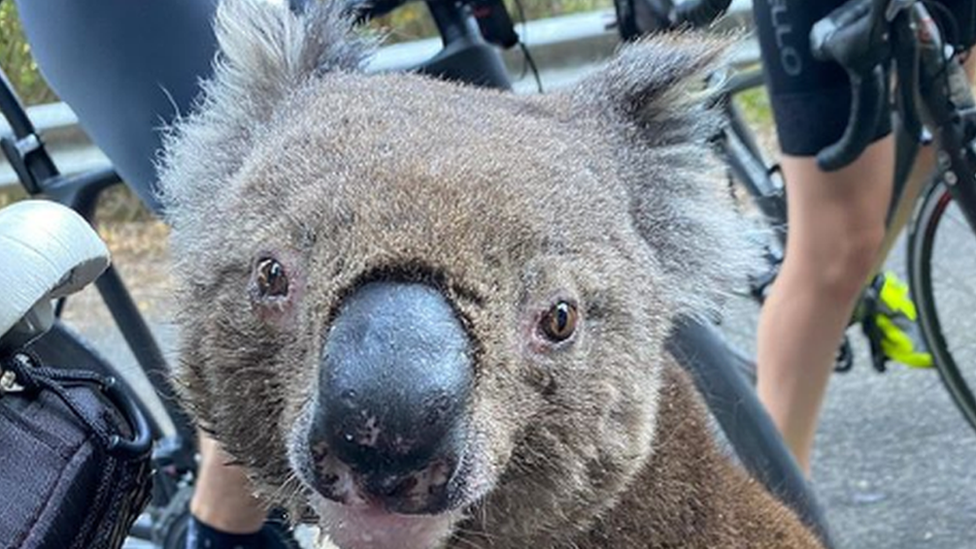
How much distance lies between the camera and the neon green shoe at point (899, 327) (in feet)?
11.9

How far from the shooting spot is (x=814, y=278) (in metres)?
3.02

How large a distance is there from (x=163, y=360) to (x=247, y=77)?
70 centimetres

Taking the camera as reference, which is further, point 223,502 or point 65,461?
point 223,502

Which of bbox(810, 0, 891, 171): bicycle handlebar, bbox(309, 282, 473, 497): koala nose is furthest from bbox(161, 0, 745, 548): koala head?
bbox(810, 0, 891, 171): bicycle handlebar

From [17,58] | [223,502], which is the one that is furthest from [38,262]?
[17,58]

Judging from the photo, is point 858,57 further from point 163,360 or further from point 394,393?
point 394,393

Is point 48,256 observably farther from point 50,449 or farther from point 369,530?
point 369,530

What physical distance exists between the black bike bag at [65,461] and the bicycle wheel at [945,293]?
2.24m

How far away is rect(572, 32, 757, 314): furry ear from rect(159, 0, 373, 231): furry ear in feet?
0.80

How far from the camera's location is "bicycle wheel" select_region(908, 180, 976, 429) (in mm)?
3359

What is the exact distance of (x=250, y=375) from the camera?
1329 mm

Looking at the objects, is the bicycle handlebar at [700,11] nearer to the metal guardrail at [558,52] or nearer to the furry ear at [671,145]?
the furry ear at [671,145]

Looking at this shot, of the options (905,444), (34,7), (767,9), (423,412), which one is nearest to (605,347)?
(423,412)

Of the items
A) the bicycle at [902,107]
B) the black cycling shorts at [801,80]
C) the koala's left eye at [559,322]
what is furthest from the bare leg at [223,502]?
the koala's left eye at [559,322]
